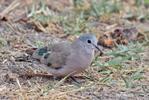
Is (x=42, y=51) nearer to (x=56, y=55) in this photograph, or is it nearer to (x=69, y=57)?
(x=56, y=55)

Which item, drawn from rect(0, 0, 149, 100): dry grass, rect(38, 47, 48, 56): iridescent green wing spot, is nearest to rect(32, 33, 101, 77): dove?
rect(38, 47, 48, 56): iridescent green wing spot

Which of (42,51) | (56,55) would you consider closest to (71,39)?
(42,51)

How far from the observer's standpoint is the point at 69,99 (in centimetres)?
411

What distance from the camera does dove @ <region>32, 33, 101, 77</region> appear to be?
4.60 metres

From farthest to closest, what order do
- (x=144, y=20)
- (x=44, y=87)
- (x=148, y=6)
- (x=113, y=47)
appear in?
(x=148, y=6) < (x=144, y=20) < (x=113, y=47) < (x=44, y=87)

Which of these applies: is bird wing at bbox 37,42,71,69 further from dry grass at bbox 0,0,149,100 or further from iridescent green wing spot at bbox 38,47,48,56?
dry grass at bbox 0,0,149,100

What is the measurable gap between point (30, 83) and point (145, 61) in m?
2.31

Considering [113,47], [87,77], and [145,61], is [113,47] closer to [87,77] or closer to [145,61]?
[145,61]

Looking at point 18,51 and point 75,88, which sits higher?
point 18,51

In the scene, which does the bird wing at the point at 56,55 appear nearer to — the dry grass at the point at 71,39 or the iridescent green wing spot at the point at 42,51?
the iridescent green wing spot at the point at 42,51

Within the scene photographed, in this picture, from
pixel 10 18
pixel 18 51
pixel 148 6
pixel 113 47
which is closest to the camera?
pixel 18 51

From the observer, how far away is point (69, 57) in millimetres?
4652

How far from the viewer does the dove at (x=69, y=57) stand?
4.60m

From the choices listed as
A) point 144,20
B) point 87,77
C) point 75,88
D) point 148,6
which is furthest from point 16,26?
point 148,6
